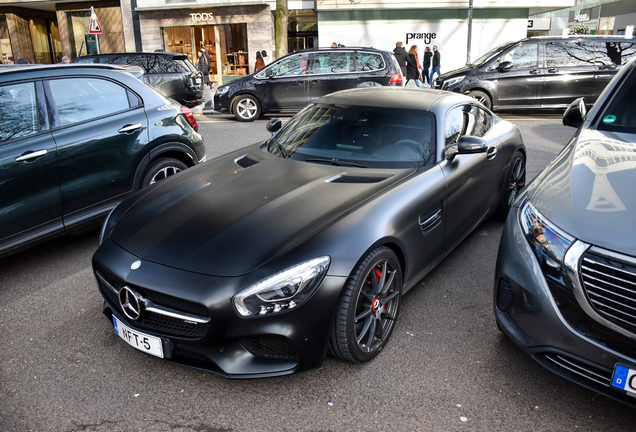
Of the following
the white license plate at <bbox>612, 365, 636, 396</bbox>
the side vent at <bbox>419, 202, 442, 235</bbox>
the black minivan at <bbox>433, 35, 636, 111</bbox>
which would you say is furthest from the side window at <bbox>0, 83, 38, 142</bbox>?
the black minivan at <bbox>433, 35, 636, 111</bbox>

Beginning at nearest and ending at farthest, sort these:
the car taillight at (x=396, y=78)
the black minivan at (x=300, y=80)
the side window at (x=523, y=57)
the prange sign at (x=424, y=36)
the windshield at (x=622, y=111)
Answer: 1. the windshield at (x=622, y=111)
2. the side window at (x=523, y=57)
3. the car taillight at (x=396, y=78)
4. the black minivan at (x=300, y=80)
5. the prange sign at (x=424, y=36)

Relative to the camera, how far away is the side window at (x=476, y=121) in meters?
4.35

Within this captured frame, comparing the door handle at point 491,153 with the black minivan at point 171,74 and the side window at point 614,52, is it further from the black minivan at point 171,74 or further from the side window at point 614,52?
the black minivan at point 171,74

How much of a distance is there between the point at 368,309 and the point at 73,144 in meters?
2.94

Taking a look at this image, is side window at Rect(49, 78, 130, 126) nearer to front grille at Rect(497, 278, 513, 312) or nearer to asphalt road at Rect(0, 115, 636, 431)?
asphalt road at Rect(0, 115, 636, 431)

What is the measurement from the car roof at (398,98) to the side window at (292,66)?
7844 mm

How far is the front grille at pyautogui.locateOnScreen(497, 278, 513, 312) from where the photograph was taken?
2631mm

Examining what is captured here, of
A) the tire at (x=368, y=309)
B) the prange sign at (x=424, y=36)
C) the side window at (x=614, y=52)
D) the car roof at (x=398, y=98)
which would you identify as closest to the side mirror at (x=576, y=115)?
the car roof at (x=398, y=98)

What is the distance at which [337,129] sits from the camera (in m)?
4.02

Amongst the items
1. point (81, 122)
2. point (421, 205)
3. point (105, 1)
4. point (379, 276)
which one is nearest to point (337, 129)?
point (421, 205)

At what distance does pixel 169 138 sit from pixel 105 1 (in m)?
23.2

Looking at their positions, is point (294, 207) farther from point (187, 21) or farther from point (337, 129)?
point (187, 21)

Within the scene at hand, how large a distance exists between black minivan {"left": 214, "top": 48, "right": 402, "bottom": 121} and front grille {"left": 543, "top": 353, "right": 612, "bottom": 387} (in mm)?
10256

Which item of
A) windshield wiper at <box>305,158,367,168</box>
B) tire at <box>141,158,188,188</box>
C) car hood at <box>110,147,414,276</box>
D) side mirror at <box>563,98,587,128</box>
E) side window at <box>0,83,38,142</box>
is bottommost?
tire at <box>141,158,188,188</box>
